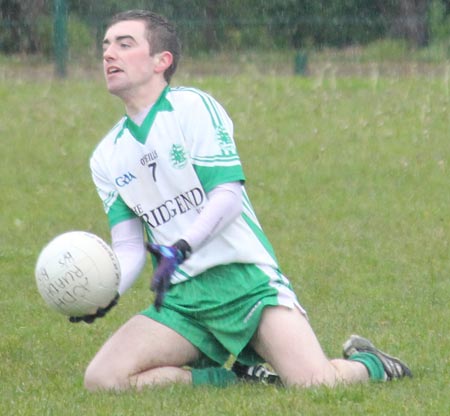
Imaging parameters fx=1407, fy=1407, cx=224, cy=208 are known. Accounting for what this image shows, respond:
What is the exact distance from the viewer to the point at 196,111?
6254 mm

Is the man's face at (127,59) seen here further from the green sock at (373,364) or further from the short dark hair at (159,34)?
the green sock at (373,364)

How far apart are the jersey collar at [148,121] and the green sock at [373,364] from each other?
1.38 m

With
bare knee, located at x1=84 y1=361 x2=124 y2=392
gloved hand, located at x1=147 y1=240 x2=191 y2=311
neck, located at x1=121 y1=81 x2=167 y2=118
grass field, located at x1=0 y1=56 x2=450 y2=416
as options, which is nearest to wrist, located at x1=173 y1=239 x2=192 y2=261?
gloved hand, located at x1=147 y1=240 x2=191 y2=311

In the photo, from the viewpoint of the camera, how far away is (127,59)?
6.27 m

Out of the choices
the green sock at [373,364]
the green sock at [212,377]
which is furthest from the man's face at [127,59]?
the green sock at [373,364]

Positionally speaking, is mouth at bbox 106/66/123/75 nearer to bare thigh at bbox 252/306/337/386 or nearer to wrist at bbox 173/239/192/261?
wrist at bbox 173/239/192/261

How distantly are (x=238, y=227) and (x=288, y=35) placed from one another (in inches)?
642

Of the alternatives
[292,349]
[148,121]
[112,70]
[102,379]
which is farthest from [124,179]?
[292,349]

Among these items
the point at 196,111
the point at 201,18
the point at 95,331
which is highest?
the point at 196,111

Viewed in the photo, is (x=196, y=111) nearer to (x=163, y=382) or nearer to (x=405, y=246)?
(x=163, y=382)

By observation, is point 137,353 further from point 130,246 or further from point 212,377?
point 130,246

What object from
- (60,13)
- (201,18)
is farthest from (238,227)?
(201,18)

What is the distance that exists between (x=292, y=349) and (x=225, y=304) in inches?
14.8

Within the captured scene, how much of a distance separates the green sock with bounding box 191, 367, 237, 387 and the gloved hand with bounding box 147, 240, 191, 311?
59 centimetres
